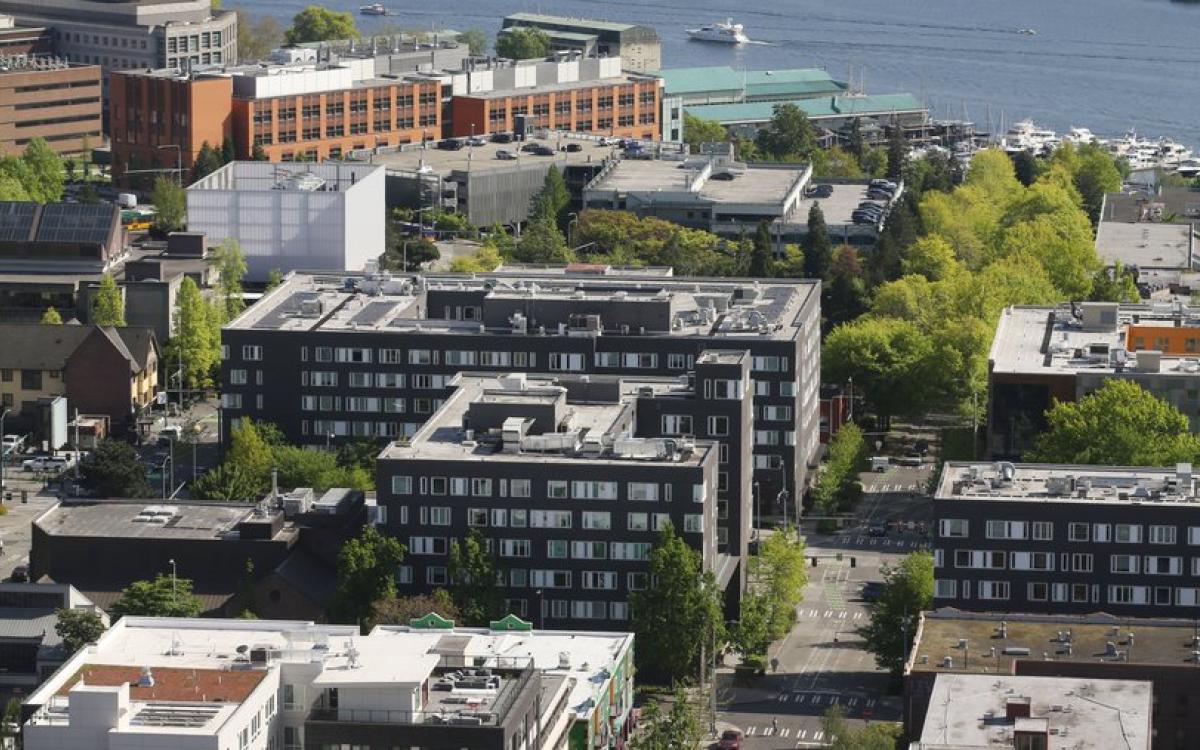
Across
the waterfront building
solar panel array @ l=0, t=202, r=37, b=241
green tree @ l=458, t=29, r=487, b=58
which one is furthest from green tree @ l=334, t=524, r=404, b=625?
green tree @ l=458, t=29, r=487, b=58

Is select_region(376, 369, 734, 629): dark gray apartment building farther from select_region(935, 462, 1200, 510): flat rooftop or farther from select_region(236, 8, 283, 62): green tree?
select_region(236, 8, 283, 62): green tree

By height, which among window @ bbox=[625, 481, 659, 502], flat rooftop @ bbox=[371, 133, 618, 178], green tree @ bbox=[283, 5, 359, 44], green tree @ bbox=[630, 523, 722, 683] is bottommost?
green tree @ bbox=[630, 523, 722, 683]

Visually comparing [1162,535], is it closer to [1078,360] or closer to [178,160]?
[1078,360]

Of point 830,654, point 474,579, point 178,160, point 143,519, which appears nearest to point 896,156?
point 178,160

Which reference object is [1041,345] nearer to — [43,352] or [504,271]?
[504,271]

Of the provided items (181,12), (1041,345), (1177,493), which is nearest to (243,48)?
(181,12)

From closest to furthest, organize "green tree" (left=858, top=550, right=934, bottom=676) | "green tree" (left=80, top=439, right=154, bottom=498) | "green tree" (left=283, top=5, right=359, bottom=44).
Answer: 1. "green tree" (left=858, top=550, right=934, bottom=676)
2. "green tree" (left=80, top=439, right=154, bottom=498)
3. "green tree" (left=283, top=5, right=359, bottom=44)

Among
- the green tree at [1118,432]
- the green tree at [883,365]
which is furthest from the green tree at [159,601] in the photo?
the green tree at [883,365]
